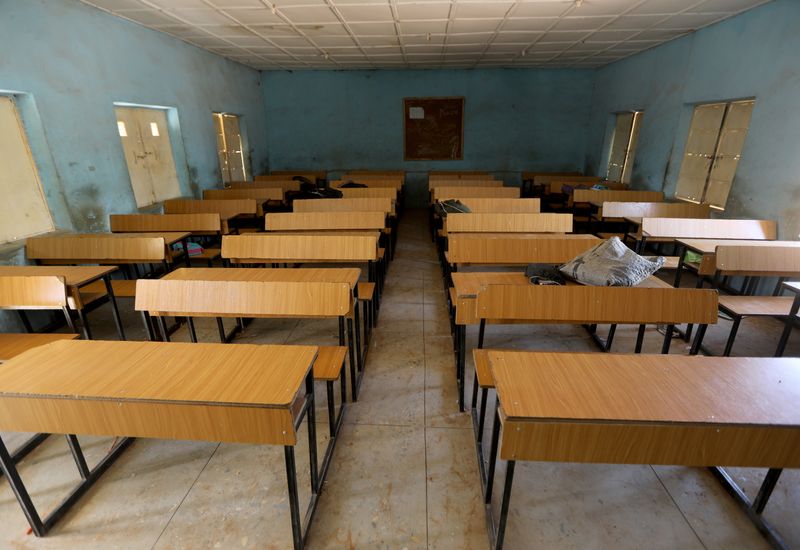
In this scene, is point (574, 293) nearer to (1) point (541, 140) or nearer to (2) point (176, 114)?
(2) point (176, 114)

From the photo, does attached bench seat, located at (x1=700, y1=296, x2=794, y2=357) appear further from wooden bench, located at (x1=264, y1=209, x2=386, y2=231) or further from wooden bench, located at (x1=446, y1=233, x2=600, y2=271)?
wooden bench, located at (x1=264, y1=209, x2=386, y2=231)

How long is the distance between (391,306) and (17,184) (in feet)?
10.3

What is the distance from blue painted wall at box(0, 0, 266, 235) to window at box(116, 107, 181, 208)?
0.50 feet

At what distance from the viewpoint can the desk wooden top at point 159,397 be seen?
1.21m

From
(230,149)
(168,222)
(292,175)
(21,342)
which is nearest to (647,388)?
(21,342)

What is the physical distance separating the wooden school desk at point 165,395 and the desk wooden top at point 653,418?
0.70 m

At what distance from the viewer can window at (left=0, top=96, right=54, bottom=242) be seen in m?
3.04

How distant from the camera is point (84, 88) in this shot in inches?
141

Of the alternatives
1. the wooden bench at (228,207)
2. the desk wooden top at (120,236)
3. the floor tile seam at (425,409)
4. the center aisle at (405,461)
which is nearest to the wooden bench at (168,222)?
the desk wooden top at (120,236)

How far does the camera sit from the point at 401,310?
11.5ft

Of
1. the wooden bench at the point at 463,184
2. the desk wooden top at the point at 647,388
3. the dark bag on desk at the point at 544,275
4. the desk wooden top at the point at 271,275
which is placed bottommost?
the desk wooden top at the point at 271,275

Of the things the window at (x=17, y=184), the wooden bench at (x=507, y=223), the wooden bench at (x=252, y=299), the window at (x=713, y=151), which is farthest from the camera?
the window at (x=713, y=151)

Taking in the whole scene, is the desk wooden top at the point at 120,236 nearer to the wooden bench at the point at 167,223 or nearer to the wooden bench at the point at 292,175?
the wooden bench at the point at 167,223

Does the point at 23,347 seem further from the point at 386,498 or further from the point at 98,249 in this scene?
the point at 386,498
